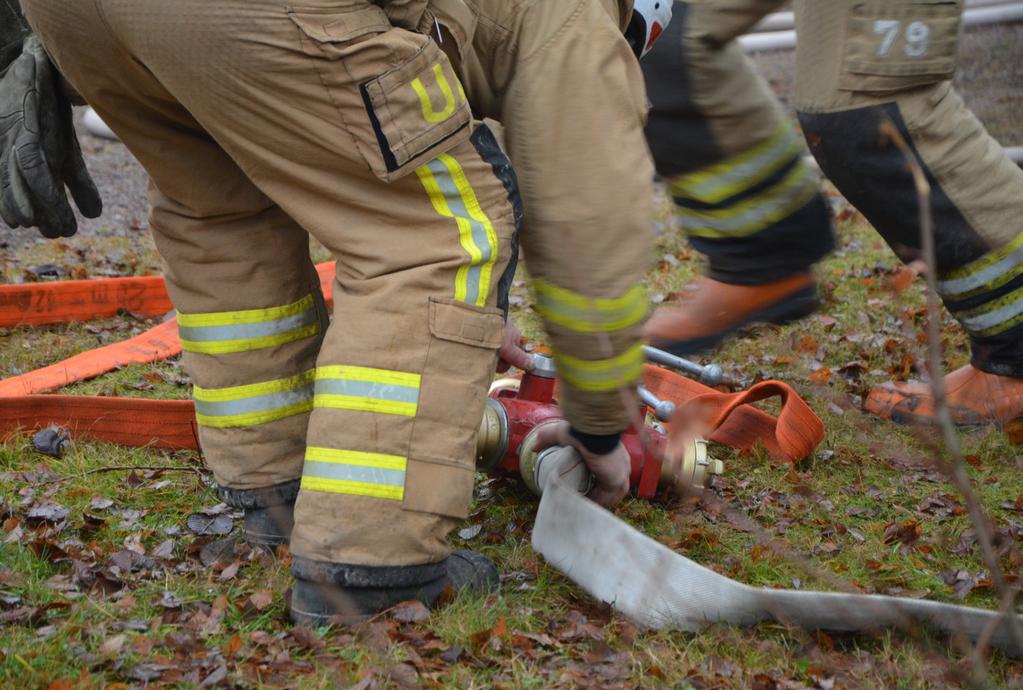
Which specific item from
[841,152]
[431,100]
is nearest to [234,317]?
[431,100]

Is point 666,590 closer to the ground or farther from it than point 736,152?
closer to the ground

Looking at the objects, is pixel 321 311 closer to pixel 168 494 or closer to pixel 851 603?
pixel 168 494

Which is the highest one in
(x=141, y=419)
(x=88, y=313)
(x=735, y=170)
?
(x=735, y=170)

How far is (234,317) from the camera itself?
105 inches

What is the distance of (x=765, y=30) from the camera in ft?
36.1

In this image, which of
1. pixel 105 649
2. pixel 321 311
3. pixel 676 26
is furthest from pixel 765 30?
pixel 105 649

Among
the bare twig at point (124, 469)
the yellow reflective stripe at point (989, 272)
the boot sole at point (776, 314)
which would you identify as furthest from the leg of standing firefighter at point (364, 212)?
the yellow reflective stripe at point (989, 272)

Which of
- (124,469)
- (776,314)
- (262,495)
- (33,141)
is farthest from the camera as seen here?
(776,314)

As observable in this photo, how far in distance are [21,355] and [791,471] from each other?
10.1 ft

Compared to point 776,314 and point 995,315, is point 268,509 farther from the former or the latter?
point 995,315

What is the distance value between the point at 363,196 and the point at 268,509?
36.4 inches

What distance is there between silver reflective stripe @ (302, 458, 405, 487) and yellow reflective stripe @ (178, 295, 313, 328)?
56 centimetres

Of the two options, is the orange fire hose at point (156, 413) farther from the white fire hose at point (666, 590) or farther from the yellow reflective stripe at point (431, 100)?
the yellow reflective stripe at point (431, 100)

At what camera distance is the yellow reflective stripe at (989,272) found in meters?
3.36
